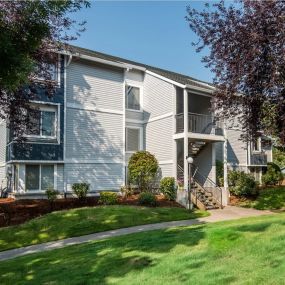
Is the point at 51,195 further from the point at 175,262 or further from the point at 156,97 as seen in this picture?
the point at 175,262

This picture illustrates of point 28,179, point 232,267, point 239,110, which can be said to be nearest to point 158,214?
point 239,110

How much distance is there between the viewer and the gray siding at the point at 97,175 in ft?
75.6

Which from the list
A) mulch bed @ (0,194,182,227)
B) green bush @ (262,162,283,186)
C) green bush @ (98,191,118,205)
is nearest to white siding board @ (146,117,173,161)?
mulch bed @ (0,194,182,227)

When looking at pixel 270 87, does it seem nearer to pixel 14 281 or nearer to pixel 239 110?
pixel 239 110

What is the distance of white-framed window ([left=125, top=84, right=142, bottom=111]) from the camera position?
26562 millimetres

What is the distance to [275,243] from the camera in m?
7.35

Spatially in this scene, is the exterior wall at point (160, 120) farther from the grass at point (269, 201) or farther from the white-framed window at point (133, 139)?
the grass at point (269, 201)

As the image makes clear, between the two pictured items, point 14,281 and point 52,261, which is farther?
point 52,261

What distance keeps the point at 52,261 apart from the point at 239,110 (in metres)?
12.4

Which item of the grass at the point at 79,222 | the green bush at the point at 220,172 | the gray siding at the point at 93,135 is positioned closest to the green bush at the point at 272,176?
the green bush at the point at 220,172

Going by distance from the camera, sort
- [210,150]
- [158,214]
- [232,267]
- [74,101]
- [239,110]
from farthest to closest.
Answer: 1. [210,150]
2. [74,101]
3. [239,110]
4. [158,214]
5. [232,267]

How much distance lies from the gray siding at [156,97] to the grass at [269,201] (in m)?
7.32

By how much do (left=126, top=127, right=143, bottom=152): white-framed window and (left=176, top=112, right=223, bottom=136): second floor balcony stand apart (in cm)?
345

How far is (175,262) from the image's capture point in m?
7.21
